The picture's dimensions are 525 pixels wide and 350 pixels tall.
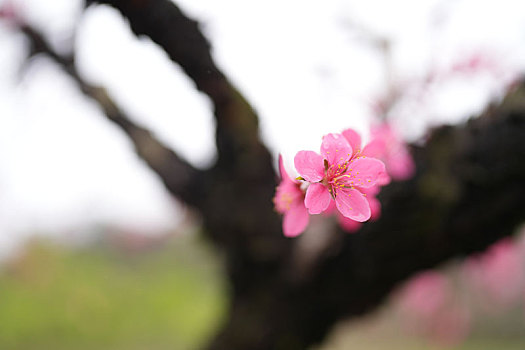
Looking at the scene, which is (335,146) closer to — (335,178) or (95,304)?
(335,178)

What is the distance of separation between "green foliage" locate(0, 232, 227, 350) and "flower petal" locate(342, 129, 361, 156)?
3088 millimetres

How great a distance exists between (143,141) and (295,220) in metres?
0.78

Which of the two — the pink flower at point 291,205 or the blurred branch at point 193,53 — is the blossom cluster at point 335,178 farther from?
the blurred branch at point 193,53

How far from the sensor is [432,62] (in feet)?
5.07

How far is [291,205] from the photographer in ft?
1.63

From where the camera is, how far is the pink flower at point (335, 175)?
0.40 metres

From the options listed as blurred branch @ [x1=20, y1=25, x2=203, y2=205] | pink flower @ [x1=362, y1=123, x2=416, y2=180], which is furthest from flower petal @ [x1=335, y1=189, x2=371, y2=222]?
blurred branch @ [x1=20, y1=25, x2=203, y2=205]

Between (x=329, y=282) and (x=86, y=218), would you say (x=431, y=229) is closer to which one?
(x=329, y=282)

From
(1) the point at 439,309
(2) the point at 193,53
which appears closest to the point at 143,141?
(2) the point at 193,53

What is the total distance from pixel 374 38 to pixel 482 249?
1.10 m

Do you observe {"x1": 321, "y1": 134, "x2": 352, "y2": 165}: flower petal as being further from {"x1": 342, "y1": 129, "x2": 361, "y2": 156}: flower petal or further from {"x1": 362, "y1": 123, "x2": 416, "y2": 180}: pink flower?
{"x1": 362, "y1": 123, "x2": 416, "y2": 180}: pink flower

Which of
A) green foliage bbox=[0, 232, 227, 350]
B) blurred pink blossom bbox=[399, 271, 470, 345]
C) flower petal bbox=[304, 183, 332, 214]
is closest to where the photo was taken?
flower petal bbox=[304, 183, 332, 214]

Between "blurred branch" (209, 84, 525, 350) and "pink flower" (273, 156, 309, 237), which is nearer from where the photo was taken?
"pink flower" (273, 156, 309, 237)

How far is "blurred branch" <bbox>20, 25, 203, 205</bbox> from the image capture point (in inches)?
44.9
